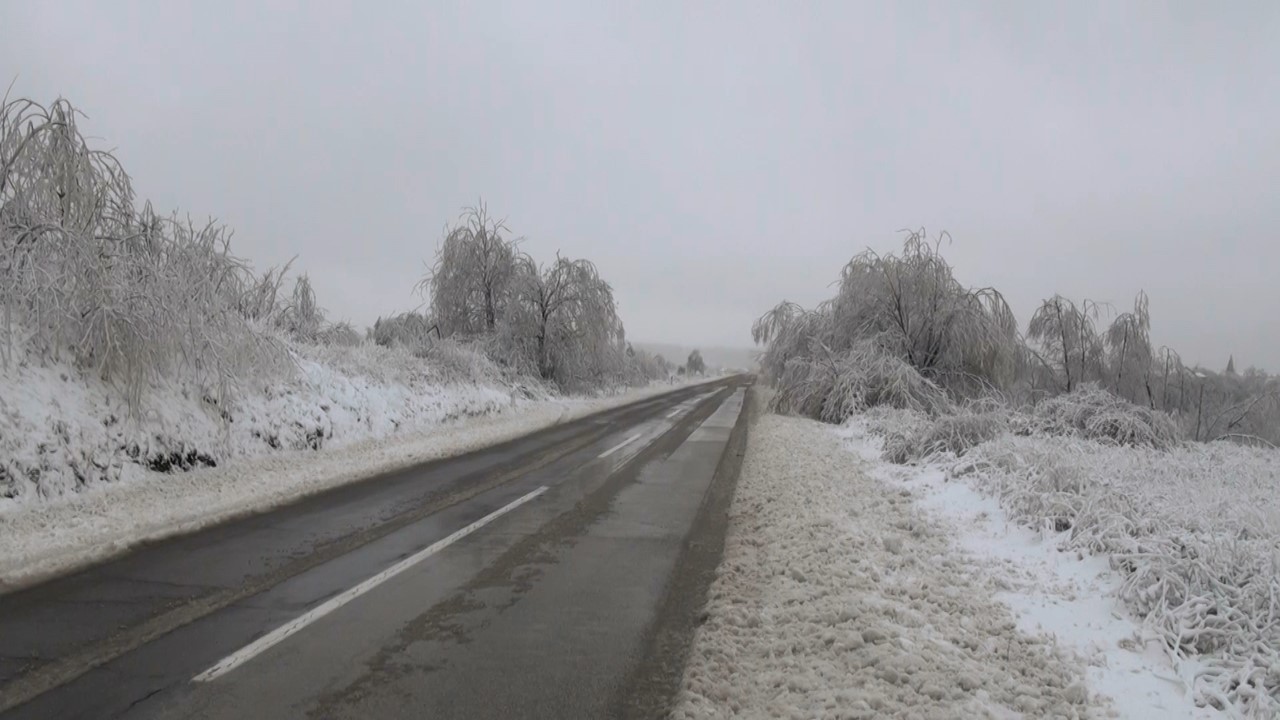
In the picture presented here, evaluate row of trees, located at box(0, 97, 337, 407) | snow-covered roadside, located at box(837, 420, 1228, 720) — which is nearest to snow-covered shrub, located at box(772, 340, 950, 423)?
snow-covered roadside, located at box(837, 420, 1228, 720)

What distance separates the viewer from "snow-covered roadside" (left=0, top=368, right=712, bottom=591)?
526 cm

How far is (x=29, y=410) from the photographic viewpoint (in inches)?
271

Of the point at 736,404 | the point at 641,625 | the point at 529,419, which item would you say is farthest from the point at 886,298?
the point at 641,625

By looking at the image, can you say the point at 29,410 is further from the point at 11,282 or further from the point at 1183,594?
the point at 1183,594

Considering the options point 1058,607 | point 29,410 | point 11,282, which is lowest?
point 1058,607

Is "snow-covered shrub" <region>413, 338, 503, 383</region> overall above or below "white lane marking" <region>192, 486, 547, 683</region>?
above

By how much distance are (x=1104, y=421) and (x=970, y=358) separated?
5804mm

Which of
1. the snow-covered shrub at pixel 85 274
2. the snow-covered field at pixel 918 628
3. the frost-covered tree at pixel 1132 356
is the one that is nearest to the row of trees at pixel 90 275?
the snow-covered shrub at pixel 85 274

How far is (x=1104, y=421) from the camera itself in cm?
1316

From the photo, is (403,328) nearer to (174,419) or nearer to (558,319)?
(558,319)

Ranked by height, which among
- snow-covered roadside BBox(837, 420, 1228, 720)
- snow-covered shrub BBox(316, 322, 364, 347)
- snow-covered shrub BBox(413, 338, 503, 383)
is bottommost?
snow-covered roadside BBox(837, 420, 1228, 720)

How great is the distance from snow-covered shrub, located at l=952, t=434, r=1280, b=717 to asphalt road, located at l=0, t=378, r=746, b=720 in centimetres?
289

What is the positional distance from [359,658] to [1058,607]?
14.8 ft

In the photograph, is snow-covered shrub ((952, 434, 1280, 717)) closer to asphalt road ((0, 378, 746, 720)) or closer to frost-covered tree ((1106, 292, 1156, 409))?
asphalt road ((0, 378, 746, 720))
